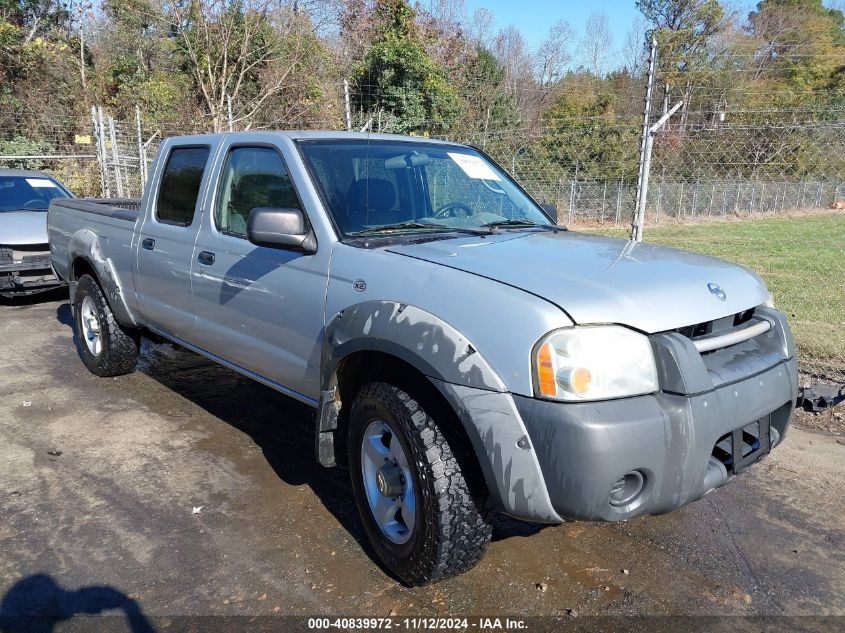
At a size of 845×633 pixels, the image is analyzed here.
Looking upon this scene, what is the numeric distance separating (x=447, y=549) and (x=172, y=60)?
24420 mm

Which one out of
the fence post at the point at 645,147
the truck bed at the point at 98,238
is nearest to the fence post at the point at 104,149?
the truck bed at the point at 98,238

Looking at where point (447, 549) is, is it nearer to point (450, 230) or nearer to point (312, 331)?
point (312, 331)

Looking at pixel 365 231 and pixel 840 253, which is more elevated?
pixel 365 231

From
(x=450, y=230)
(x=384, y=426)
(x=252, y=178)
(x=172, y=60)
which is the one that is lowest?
(x=384, y=426)

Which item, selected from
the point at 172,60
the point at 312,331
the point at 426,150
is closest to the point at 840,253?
the point at 426,150

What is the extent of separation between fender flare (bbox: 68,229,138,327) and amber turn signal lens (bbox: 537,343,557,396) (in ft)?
12.5

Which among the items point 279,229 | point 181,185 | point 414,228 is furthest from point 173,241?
point 414,228

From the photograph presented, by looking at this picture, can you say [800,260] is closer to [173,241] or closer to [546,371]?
[173,241]

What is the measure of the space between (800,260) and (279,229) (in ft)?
40.6

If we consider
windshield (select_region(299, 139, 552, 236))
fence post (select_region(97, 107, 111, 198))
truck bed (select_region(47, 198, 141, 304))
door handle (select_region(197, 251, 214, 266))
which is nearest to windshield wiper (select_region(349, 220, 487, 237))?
windshield (select_region(299, 139, 552, 236))

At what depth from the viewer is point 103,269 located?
5285 millimetres

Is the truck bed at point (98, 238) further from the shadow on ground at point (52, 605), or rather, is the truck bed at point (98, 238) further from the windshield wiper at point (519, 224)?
the windshield wiper at point (519, 224)

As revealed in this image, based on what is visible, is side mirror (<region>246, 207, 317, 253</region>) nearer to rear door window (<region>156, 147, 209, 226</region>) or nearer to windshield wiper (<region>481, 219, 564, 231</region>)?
windshield wiper (<region>481, 219, 564, 231</region>)

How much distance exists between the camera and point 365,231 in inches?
129
